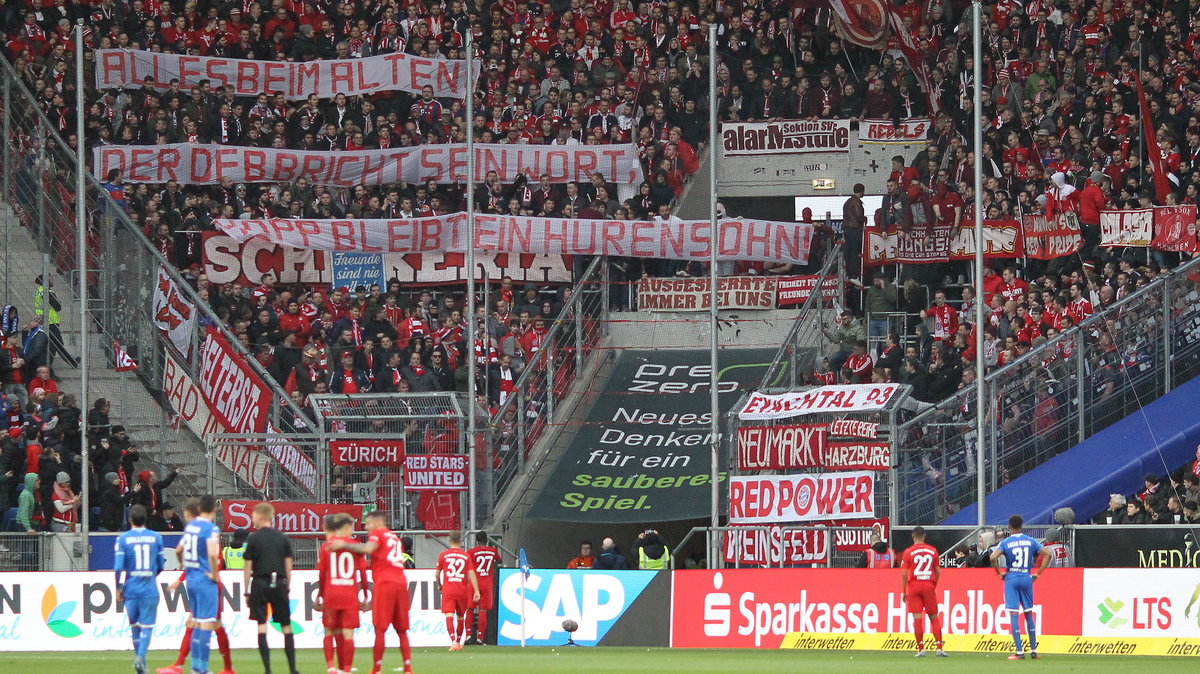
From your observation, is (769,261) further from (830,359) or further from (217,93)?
(217,93)

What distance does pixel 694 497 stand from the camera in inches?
1234

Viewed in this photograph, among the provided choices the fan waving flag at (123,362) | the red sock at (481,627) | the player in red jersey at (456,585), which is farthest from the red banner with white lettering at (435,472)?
the fan waving flag at (123,362)

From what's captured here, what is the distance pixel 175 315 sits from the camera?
30.7m

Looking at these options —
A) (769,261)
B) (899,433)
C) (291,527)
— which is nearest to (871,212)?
(769,261)

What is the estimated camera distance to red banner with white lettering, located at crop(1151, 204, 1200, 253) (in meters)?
30.0

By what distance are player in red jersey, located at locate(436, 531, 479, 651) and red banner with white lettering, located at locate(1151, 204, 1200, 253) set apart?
12768 millimetres

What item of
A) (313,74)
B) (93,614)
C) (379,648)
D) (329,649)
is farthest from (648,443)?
(329,649)

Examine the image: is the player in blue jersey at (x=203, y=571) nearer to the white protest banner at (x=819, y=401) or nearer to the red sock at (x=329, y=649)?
the red sock at (x=329, y=649)

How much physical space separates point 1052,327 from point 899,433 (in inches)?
140

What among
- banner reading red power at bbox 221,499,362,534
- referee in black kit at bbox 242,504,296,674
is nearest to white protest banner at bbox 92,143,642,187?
banner reading red power at bbox 221,499,362,534

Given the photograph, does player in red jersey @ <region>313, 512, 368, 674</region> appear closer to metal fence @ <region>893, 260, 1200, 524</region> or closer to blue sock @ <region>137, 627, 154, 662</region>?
blue sock @ <region>137, 627, 154, 662</region>

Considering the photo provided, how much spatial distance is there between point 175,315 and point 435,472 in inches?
234

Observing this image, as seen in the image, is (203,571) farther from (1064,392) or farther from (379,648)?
(1064,392)

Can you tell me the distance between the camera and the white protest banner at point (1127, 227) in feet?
100
